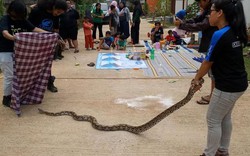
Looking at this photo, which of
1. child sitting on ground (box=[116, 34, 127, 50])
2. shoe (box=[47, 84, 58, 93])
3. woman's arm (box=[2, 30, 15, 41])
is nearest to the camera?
woman's arm (box=[2, 30, 15, 41])

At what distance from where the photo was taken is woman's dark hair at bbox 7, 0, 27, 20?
5152 millimetres

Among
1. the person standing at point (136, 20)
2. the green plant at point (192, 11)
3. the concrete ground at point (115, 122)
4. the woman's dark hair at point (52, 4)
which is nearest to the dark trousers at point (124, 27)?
the person standing at point (136, 20)

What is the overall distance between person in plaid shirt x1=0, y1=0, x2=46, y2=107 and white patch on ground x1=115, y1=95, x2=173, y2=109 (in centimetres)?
197

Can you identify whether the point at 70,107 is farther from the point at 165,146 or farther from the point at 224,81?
the point at 224,81

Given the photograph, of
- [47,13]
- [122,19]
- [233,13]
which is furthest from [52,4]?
[122,19]

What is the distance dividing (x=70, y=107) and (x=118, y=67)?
141 inches

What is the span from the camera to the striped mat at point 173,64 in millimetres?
8492

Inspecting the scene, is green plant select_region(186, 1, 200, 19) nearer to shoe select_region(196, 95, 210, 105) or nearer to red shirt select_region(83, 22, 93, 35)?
red shirt select_region(83, 22, 93, 35)

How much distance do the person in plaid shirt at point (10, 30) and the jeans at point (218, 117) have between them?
3.29 m

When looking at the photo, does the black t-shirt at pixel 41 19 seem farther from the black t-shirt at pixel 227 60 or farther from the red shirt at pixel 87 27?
the red shirt at pixel 87 27

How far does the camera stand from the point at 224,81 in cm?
328


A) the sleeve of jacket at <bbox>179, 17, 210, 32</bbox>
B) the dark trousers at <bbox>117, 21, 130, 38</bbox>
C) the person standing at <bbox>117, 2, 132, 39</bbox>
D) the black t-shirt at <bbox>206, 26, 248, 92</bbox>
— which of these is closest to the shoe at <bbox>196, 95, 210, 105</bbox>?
the sleeve of jacket at <bbox>179, 17, 210, 32</bbox>

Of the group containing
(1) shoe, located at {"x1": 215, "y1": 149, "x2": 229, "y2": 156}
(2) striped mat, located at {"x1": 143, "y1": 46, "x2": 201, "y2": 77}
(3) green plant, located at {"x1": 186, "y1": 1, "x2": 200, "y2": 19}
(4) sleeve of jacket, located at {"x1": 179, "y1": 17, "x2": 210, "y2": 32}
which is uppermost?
(4) sleeve of jacket, located at {"x1": 179, "y1": 17, "x2": 210, "y2": 32}

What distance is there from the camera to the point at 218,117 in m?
3.41
